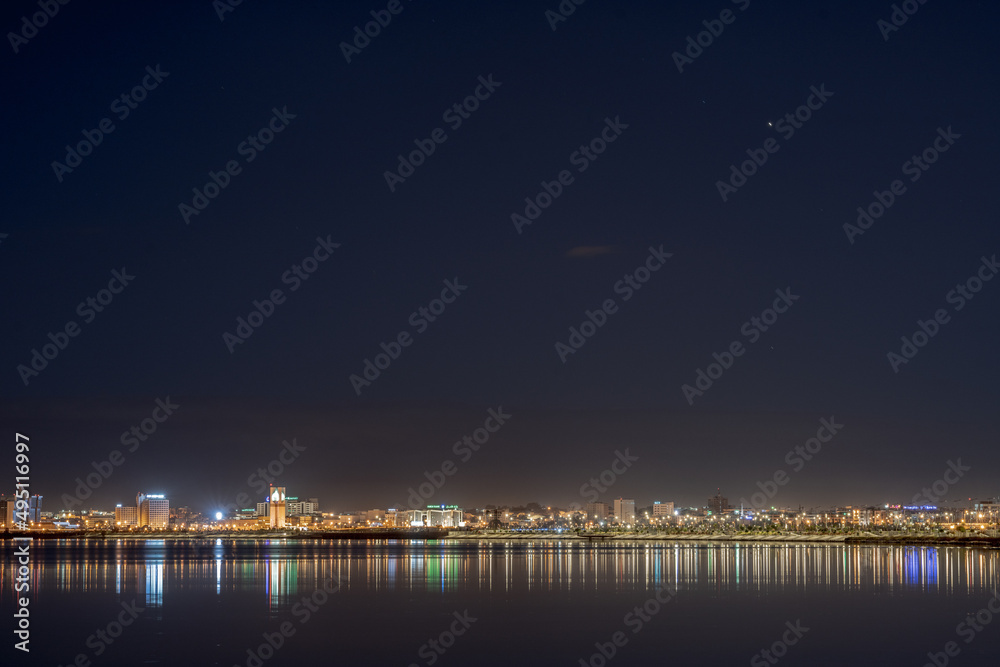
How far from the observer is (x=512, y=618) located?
31.8 m

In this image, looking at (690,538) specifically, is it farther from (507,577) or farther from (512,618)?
(512,618)

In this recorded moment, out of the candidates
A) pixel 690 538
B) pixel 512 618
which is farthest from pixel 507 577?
pixel 690 538

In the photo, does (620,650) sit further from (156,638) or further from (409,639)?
(156,638)

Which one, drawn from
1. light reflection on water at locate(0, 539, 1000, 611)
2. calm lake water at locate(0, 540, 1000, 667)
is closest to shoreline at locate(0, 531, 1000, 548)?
light reflection on water at locate(0, 539, 1000, 611)

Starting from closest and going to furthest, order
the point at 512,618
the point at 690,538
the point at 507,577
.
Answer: the point at 512,618 → the point at 507,577 → the point at 690,538

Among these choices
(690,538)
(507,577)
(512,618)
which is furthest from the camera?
(690,538)

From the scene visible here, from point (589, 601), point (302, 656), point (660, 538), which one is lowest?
point (302, 656)

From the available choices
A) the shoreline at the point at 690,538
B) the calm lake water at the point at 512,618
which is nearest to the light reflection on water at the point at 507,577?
the calm lake water at the point at 512,618

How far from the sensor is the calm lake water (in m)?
24.5

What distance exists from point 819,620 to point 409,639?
37.5 ft

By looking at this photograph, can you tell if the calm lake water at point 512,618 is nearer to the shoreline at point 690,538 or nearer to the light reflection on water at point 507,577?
the light reflection on water at point 507,577

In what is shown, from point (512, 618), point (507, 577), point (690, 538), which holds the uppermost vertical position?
point (690, 538)

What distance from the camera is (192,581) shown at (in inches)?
1921

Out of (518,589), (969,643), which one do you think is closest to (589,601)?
(518,589)
